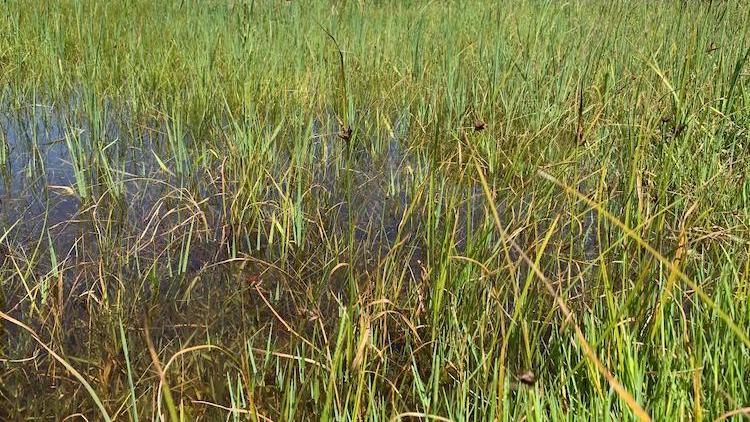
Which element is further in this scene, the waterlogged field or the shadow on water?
the shadow on water

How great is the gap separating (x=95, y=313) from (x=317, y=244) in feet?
2.23

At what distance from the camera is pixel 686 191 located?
1.67 meters

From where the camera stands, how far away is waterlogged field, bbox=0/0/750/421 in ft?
3.34

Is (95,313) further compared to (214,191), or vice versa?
(214,191)

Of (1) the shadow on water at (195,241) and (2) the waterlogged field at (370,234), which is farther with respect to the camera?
(1) the shadow on water at (195,241)

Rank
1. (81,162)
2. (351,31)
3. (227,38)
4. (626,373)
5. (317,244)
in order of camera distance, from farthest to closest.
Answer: (351,31) → (227,38) → (81,162) → (317,244) → (626,373)

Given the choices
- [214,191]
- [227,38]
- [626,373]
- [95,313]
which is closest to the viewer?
[626,373]

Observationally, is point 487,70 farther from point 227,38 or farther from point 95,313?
point 95,313

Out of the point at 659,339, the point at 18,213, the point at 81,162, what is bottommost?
the point at 18,213

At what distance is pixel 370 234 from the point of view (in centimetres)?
192

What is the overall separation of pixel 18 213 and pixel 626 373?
6.11 feet

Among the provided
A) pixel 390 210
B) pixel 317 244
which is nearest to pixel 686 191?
pixel 390 210

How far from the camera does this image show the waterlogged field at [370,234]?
3.34 ft

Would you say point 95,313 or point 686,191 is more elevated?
point 686,191
